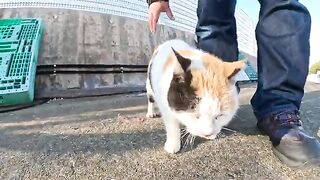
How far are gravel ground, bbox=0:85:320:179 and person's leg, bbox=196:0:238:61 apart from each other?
17.3 inches

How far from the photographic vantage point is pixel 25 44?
338 cm

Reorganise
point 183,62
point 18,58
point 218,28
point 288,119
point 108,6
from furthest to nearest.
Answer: point 108,6 < point 18,58 < point 218,28 < point 288,119 < point 183,62

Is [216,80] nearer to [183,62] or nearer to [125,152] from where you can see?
[183,62]

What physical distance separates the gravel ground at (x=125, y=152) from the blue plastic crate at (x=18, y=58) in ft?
1.97

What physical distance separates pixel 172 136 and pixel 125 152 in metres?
0.23

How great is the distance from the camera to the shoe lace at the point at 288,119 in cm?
168

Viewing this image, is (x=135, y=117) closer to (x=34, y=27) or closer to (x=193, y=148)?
(x=193, y=148)

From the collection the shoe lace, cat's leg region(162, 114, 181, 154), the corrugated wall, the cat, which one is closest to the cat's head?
the cat

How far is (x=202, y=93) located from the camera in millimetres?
1513

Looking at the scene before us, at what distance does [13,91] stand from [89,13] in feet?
5.12

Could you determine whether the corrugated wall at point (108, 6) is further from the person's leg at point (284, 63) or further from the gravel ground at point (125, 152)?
the person's leg at point (284, 63)

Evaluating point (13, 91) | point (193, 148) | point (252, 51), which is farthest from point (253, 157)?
point (252, 51)

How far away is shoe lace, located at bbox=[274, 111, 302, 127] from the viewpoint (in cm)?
168

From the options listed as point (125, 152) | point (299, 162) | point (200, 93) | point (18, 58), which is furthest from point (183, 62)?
point (18, 58)
